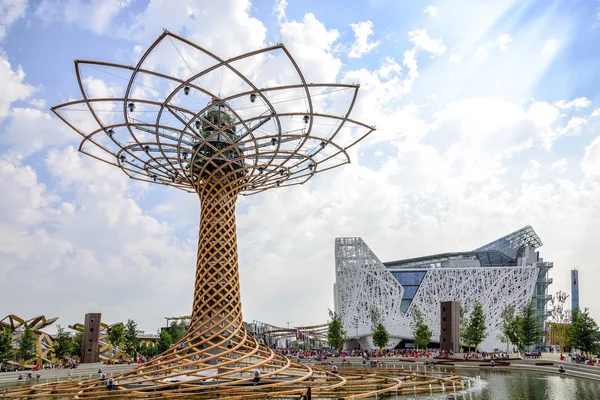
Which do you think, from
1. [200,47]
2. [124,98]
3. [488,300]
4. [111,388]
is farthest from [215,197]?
[488,300]

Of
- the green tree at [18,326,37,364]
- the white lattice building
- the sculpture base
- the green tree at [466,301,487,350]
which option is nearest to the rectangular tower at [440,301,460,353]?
the green tree at [466,301,487,350]

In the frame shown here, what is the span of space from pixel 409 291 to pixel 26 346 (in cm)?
6516

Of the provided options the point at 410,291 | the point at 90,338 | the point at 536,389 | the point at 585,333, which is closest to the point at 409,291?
the point at 410,291

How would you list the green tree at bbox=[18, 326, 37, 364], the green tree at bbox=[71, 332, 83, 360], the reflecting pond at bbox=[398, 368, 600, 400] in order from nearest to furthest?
the reflecting pond at bbox=[398, 368, 600, 400] → the green tree at bbox=[18, 326, 37, 364] → the green tree at bbox=[71, 332, 83, 360]

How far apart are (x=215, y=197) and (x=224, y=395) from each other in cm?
1155

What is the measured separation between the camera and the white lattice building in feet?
284

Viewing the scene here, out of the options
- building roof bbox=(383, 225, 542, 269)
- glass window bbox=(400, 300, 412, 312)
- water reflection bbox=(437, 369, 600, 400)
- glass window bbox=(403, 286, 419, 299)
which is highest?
building roof bbox=(383, 225, 542, 269)

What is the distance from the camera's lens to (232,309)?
27359 millimetres

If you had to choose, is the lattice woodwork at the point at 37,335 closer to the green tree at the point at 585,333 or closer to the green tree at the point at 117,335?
the green tree at the point at 117,335

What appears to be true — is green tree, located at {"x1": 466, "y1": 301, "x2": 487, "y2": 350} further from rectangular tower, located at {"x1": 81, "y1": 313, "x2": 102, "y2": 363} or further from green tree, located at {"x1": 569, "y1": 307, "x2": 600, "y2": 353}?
rectangular tower, located at {"x1": 81, "y1": 313, "x2": 102, "y2": 363}

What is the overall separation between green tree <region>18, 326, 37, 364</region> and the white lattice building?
173 feet

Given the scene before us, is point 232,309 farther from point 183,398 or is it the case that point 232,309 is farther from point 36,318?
point 36,318

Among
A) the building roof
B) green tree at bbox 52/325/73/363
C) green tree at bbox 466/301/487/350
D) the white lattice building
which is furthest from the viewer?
the building roof

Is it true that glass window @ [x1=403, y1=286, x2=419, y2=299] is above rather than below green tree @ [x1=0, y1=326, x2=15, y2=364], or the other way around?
above
